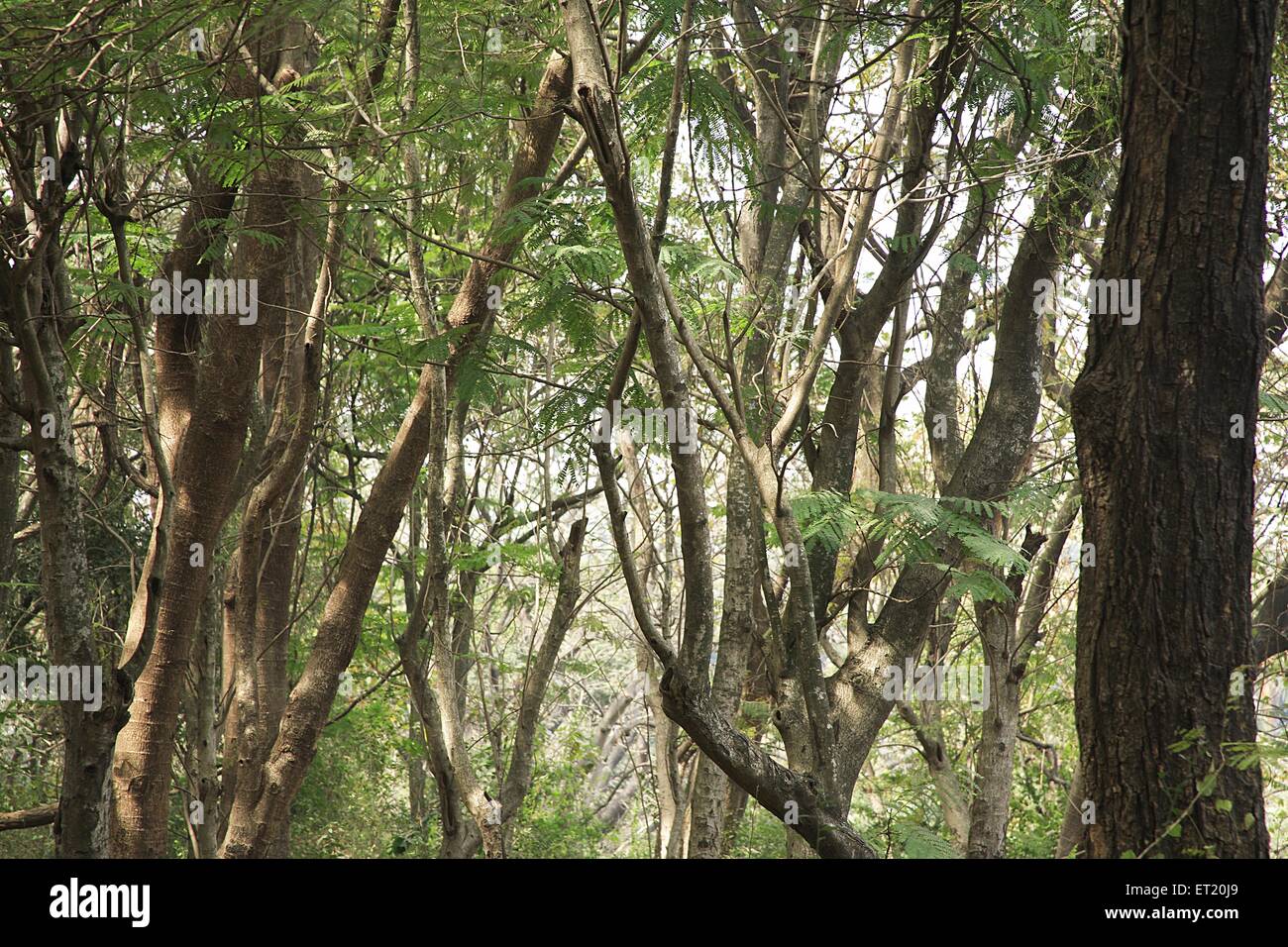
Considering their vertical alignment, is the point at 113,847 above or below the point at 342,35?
below

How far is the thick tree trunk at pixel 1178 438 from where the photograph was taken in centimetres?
271

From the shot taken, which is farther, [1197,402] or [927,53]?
[927,53]

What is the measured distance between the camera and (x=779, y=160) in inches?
219

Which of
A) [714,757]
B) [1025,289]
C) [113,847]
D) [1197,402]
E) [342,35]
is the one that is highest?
[342,35]

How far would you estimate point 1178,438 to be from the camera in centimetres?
279

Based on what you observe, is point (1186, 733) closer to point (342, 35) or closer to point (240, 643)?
point (342, 35)

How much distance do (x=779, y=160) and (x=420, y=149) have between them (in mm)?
1847

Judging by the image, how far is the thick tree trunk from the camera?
2.71 metres

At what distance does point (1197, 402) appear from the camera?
279 centimetres

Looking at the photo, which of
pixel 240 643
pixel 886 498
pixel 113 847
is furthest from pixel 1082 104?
pixel 113 847

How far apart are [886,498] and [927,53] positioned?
204cm
